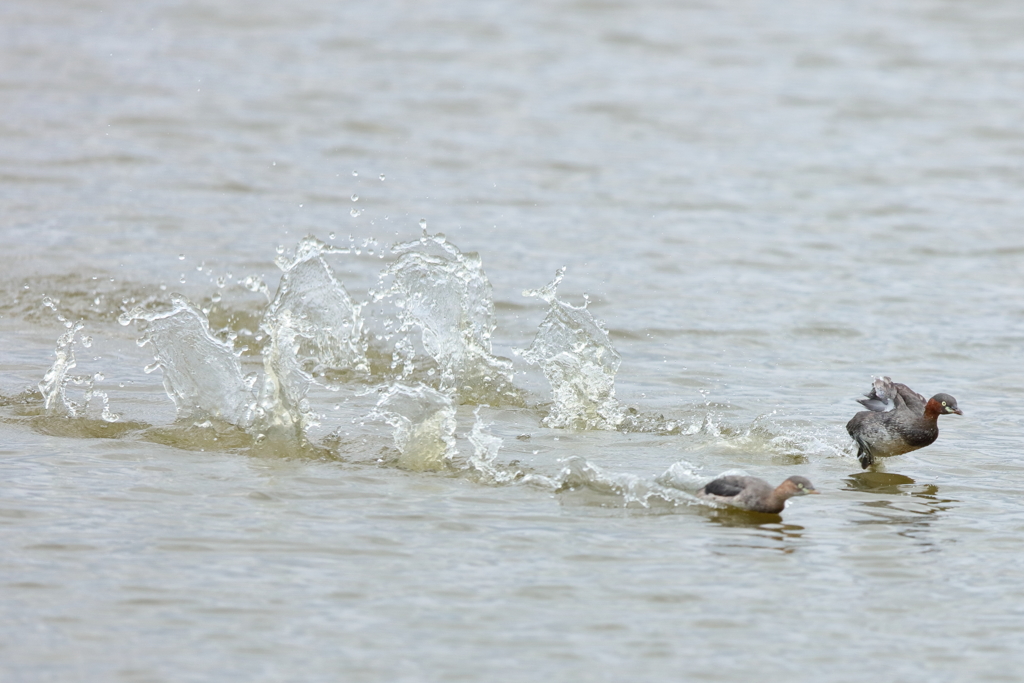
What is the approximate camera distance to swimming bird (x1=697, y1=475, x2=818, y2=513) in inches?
291

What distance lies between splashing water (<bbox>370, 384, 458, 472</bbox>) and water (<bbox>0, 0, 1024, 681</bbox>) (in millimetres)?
25

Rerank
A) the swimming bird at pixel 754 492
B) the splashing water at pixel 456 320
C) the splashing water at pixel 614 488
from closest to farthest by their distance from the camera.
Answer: the swimming bird at pixel 754 492 < the splashing water at pixel 614 488 < the splashing water at pixel 456 320

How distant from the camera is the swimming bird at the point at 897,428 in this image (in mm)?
8625

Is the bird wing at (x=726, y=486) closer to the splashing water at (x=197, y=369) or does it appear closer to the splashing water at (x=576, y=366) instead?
the splashing water at (x=576, y=366)

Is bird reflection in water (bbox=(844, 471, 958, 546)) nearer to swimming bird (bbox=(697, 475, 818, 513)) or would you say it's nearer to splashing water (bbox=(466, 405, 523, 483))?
swimming bird (bbox=(697, 475, 818, 513))

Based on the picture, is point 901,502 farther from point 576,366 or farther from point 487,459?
point 576,366

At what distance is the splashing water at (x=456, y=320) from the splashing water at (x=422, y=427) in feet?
4.79

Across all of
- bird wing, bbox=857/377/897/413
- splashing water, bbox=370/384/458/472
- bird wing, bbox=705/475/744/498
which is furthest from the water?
bird wing, bbox=857/377/897/413

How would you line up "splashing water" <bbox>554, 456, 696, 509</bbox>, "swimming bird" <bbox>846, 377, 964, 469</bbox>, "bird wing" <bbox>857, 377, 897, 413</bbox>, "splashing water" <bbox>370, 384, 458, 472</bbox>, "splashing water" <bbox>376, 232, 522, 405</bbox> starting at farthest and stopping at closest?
1. "splashing water" <bbox>376, 232, 522, 405</bbox>
2. "bird wing" <bbox>857, 377, 897, 413</bbox>
3. "swimming bird" <bbox>846, 377, 964, 469</bbox>
4. "splashing water" <bbox>370, 384, 458, 472</bbox>
5. "splashing water" <bbox>554, 456, 696, 509</bbox>

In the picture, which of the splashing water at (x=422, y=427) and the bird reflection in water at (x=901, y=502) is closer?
the bird reflection in water at (x=901, y=502)

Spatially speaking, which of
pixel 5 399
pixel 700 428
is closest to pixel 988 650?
pixel 700 428

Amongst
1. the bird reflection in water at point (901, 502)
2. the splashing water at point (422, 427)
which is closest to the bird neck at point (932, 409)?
the bird reflection in water at point (901, 502)

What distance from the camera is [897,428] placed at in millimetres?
8664

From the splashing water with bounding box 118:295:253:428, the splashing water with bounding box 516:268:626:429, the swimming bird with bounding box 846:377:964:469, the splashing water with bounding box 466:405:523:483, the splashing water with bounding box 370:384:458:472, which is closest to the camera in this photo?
the splashing water with bounding box 466:405:523:483
